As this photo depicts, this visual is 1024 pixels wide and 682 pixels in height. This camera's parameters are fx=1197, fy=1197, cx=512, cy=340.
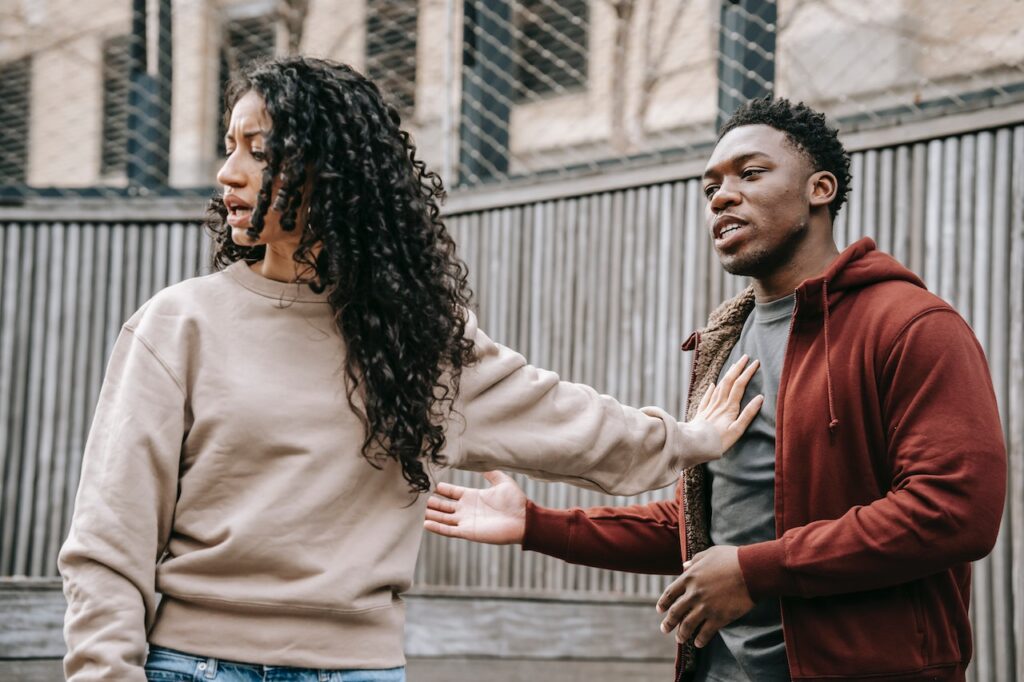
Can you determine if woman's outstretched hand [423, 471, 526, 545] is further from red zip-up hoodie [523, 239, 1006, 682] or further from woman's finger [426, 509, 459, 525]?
red zip-up hoodie [523, 239, 1006, 682]

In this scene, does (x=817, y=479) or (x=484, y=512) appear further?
(x=484, y=512)

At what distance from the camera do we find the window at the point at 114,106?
1256cm

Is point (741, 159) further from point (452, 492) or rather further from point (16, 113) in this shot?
point (16, 113)

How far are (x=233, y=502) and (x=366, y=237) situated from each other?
1.68 feet

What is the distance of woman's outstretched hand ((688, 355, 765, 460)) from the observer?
101 inches

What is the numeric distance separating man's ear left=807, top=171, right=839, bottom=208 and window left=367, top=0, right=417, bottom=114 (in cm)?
814

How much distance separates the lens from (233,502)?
1.97 metres

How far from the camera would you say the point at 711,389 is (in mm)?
2734

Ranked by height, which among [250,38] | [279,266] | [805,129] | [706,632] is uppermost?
[250,38]

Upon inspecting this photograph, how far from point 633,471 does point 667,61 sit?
7.86m

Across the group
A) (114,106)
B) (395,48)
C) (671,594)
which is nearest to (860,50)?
(395,48)

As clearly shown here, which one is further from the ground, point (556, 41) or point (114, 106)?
point (114, 106)

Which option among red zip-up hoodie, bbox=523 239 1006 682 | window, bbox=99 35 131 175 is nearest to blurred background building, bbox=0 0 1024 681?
red zip-up hoodie, bbox=523 239 1006 682

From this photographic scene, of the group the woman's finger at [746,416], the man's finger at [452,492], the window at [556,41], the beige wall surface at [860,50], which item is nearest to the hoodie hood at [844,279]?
the woman's finger at [746,416]
